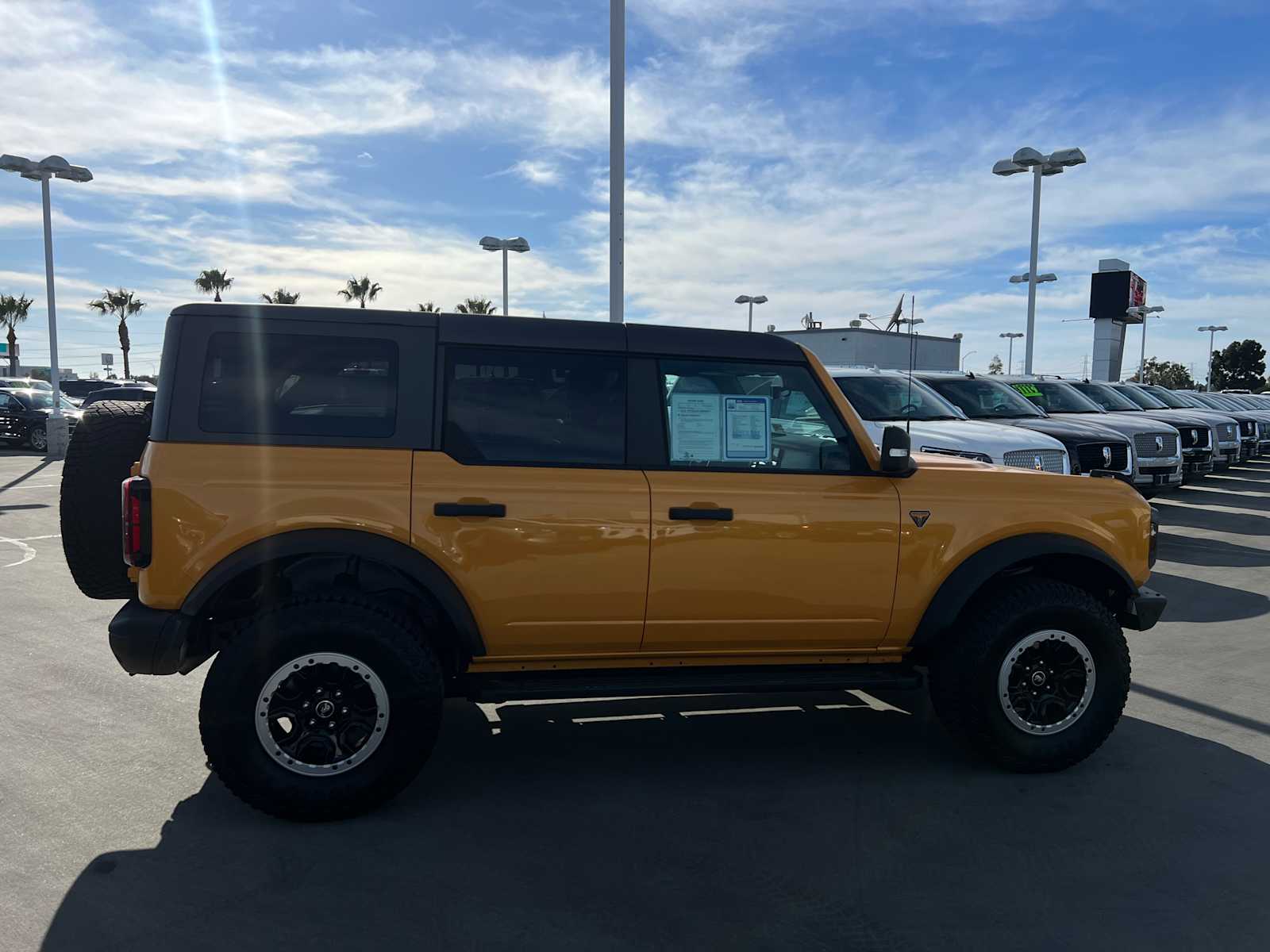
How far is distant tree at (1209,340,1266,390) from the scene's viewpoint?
7875 centimetres

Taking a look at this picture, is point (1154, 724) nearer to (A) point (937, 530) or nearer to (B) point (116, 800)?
(A) point (937, 530)

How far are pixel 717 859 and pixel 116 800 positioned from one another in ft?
7.85

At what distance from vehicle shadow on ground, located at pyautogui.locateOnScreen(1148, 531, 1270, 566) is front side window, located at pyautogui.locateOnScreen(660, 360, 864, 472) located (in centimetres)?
736

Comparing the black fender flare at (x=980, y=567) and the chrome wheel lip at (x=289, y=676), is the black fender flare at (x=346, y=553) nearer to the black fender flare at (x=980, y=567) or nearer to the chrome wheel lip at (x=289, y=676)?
the chrome wheel lip at (x=289, y=676)

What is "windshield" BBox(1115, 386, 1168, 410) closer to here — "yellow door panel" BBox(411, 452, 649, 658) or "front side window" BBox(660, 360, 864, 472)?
"front side window" BBox(660, 360, 864, 472)

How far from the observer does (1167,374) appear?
8912 centimetres

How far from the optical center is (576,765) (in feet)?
14.3

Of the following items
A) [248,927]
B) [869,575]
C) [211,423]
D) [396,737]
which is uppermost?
[211,423]

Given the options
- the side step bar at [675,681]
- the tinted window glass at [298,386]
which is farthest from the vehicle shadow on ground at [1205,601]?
the tinted window glass at [298,386]

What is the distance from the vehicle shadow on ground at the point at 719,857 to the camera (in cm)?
303

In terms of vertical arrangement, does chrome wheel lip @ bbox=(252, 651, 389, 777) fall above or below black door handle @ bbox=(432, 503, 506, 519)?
below

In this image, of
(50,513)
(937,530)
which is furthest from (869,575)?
(50,513)

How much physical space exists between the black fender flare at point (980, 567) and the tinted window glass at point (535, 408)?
5.08 ft

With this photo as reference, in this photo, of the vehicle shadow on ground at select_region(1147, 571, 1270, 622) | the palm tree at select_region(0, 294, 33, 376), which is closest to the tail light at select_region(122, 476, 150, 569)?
the vehicle shadow on ground at select_region(1147, 571, 1270, 622)
